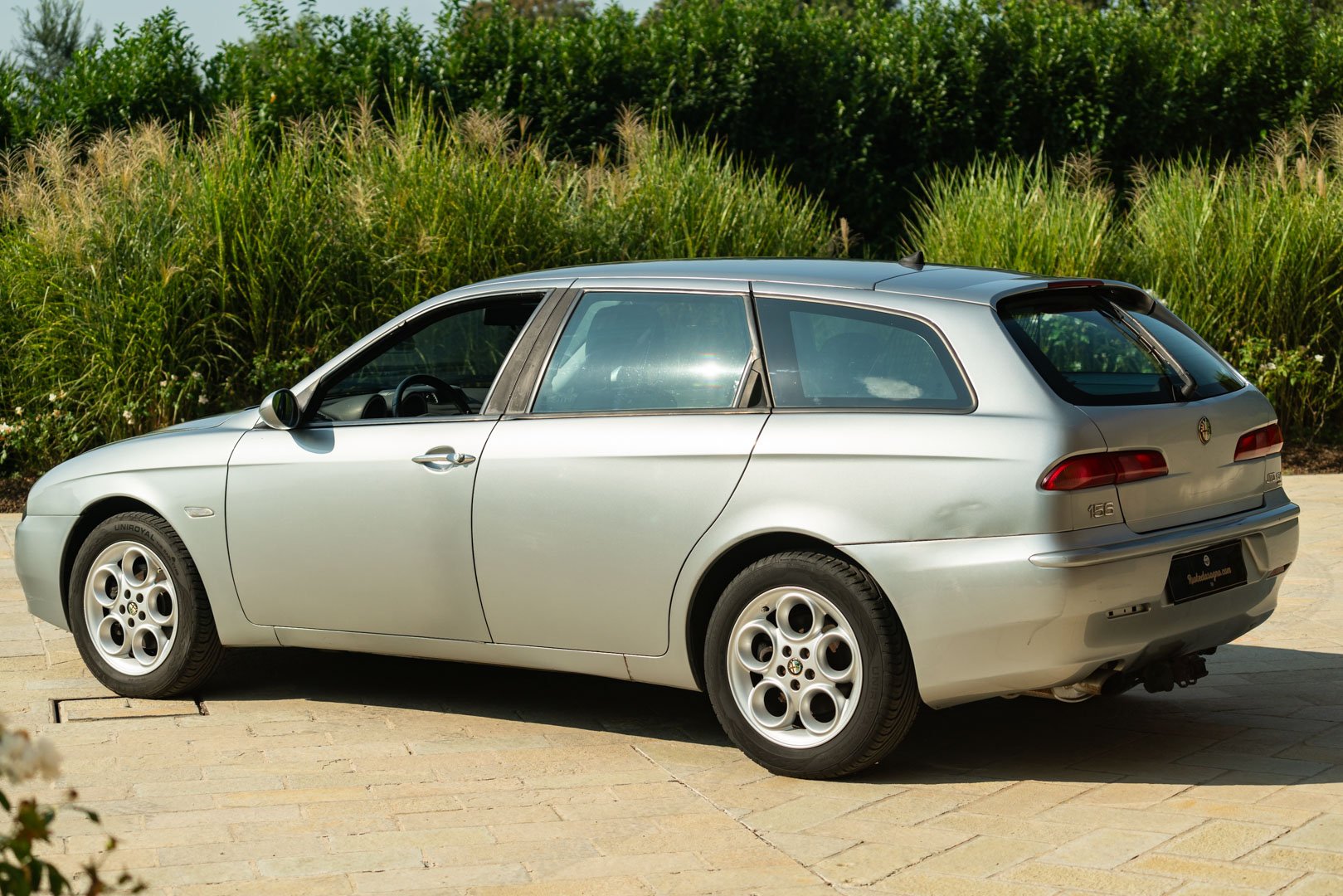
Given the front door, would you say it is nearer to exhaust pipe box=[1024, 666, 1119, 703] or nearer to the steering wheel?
the steering wheel

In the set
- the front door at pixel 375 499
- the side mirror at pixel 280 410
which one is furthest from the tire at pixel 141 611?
the side mirror at pixel 280 410

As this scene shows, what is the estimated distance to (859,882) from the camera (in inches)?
162

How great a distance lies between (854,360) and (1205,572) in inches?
50.5

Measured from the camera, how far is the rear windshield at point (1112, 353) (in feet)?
16.0

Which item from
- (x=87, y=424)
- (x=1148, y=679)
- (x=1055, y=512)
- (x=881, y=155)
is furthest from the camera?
(x=881, y=155)

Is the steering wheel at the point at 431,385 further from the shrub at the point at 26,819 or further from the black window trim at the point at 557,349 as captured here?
the shrub at the point at 26,819

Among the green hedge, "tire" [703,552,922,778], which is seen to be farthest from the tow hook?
the green hedge

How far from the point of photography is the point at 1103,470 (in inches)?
184

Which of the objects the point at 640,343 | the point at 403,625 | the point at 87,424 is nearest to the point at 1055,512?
the point at 640,343

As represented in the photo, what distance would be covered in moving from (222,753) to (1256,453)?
12.0ft

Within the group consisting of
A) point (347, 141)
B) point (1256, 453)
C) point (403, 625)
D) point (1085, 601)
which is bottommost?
point (403, 625)

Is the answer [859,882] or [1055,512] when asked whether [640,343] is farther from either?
[859,882]

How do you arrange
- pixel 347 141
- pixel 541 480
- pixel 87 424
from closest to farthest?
pixel 541 480, pixel 87 424, pixel 347 141

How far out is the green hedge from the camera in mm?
16938
